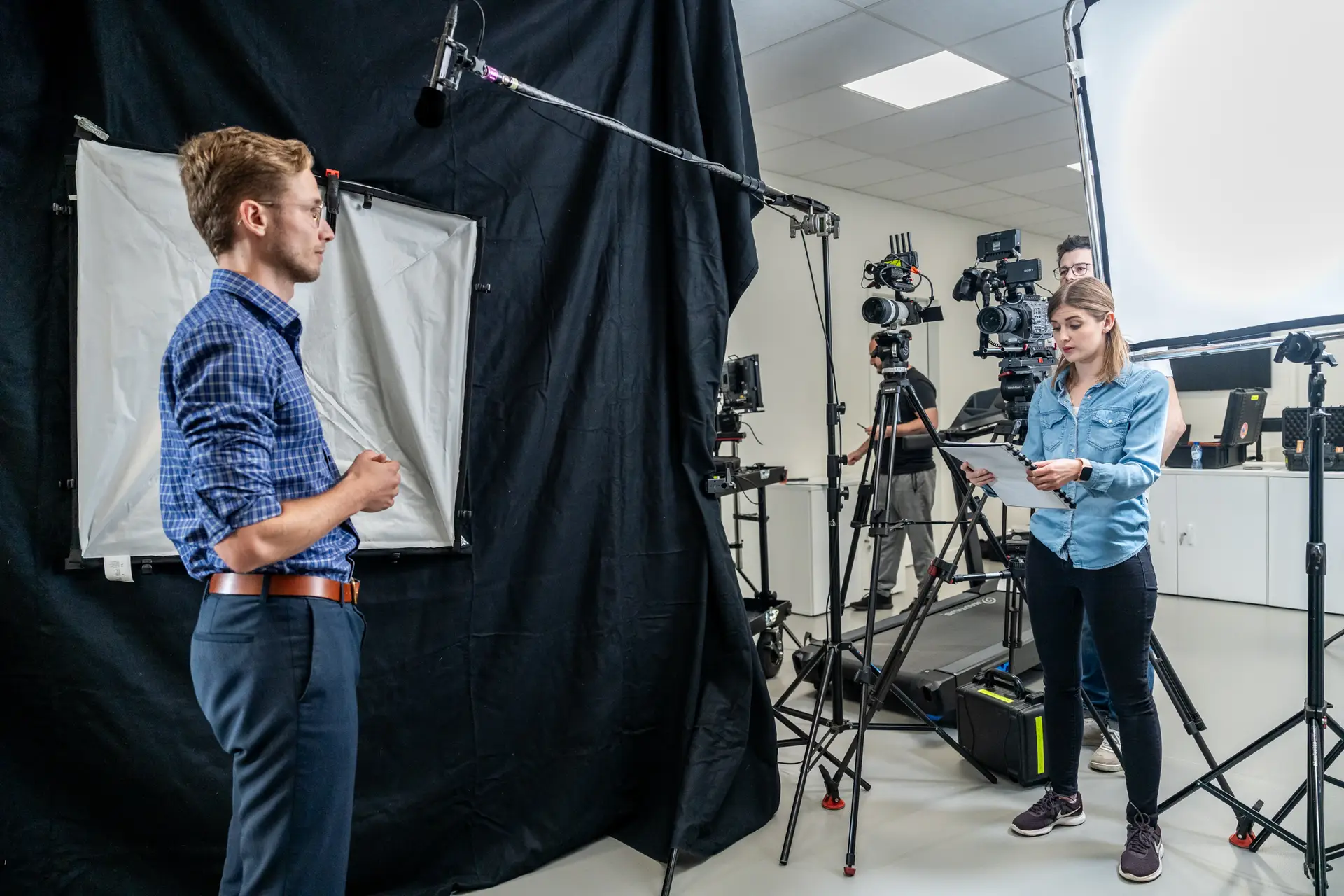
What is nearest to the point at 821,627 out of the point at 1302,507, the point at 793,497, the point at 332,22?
the point at 793,497

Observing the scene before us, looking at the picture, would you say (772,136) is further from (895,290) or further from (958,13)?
(895,290)

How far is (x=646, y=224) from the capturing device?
233 cm

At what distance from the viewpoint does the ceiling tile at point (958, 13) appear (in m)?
3.38

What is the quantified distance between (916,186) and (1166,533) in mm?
3015

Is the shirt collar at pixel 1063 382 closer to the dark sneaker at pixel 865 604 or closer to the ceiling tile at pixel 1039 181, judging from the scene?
the dark sneaker at pixel 865 604

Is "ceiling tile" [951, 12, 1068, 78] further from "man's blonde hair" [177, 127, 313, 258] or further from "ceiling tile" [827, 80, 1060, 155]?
"man's blonde hair" [177, 127, 313, 258]

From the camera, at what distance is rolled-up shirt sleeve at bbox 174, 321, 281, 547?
3.41 ft

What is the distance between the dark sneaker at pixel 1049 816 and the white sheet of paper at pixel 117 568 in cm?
228

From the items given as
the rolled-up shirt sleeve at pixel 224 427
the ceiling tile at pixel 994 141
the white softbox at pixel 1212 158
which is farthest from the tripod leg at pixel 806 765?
the ceiling tile at pixel 994 141

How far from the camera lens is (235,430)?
1.05 meters

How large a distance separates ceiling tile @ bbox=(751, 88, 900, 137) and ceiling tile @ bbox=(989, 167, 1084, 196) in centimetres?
204

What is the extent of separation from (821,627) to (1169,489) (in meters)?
2.42

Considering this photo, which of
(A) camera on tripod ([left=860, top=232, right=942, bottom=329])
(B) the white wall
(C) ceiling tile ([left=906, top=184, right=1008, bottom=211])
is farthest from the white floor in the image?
(C) ceiling tile ([left=906, top=184, right=1008, bottom=211])

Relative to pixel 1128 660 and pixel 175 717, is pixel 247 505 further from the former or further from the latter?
pixel 1128 660
